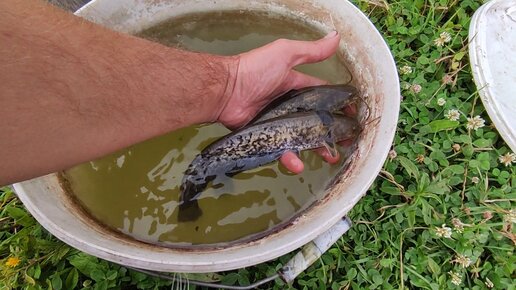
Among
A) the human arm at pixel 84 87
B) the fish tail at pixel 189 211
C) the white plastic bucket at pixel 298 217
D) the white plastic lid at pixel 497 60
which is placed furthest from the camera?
the white plastic lid at pixel 497 60

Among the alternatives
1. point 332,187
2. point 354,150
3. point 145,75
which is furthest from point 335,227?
point 145,75

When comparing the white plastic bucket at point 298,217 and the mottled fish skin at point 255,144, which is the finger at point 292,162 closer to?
the mottled fish skin at point 255,144

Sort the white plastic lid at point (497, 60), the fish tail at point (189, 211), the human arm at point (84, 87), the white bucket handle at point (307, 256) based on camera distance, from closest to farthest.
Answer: the human arm at point (84, 87) < the white bucket handle at point (307, 256) < the fish tail at point (189, 211) < the white plastic lid at point (497, 60)

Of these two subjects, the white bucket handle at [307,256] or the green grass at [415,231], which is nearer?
the white bucket handle at [307,256]

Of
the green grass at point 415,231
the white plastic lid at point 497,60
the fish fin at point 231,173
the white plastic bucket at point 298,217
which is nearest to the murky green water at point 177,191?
the fish fin at point 231,173

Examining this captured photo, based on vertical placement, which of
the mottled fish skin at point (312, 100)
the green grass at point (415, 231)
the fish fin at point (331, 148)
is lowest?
the green grass at point (415, 231)

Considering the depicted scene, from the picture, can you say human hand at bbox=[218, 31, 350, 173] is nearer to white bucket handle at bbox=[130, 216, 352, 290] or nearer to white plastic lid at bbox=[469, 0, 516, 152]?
white bucket handle at bbox=[130, 216, 352, 290]
